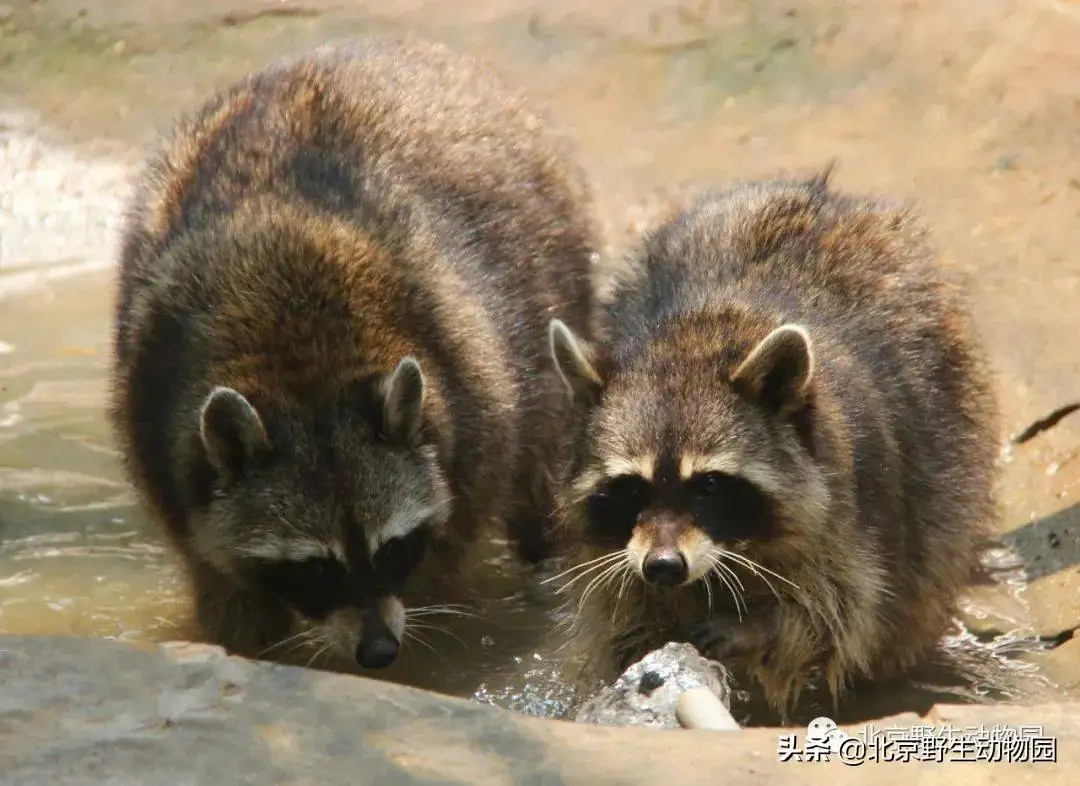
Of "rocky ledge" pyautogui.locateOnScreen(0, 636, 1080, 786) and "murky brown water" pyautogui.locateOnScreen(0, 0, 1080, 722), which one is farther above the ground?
"murky brown water" pyautogui.locateOnScreen(0, 0, 1080, 722)

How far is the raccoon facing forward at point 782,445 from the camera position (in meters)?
4.12

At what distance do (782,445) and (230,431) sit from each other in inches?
59.5

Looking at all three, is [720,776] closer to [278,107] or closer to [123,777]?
[123,777]

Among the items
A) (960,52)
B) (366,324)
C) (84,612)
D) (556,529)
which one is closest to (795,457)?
(556,529)

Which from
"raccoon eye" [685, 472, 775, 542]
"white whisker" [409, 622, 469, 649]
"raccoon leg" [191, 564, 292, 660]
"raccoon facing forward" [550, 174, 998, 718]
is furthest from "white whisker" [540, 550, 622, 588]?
"raccoon leg" [191, 564, 292, 660]

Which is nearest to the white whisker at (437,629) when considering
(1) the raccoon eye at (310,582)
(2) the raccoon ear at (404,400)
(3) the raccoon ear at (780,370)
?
(1) the raccoon eye at (310,582)

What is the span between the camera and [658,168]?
787 centimetres

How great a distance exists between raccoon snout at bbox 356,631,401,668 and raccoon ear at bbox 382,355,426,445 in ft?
1.91

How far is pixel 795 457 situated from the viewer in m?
4.17

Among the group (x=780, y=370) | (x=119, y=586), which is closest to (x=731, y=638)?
(x=780, y=370)

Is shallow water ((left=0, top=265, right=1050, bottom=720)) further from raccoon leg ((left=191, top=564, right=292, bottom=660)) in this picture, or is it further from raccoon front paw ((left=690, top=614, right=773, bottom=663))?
raccoon front paw ((left=690, top=614, right=773, bottom=663))

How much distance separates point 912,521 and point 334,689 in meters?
2.24

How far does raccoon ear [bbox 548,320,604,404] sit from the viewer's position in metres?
4.29

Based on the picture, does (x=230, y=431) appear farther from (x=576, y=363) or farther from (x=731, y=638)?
(x=731, y=638)
